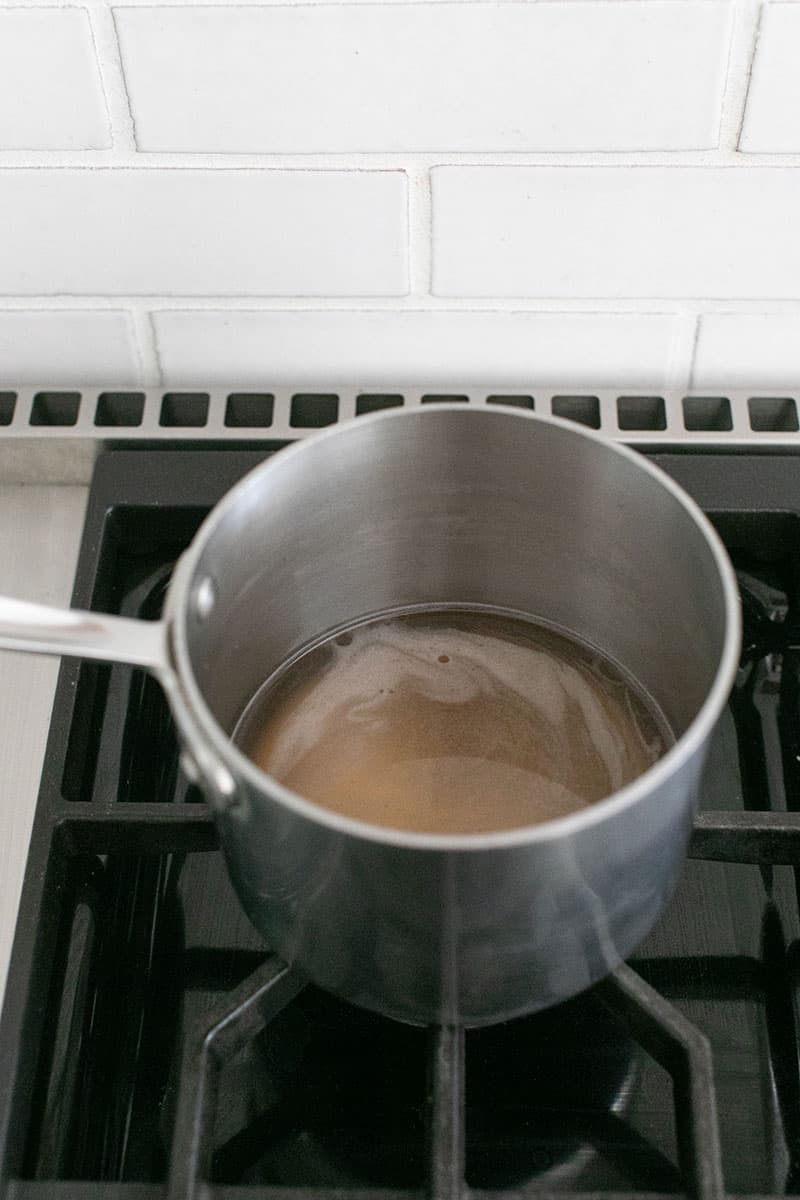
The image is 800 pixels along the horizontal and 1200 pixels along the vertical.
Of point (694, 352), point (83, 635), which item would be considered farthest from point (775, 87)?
point (83, 635)

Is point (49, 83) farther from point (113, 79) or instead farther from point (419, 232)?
point (419, 232)

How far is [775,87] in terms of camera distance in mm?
521

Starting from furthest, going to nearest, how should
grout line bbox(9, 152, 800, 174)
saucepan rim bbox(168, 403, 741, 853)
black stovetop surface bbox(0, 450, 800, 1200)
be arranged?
grout line bbox(9, 152, 800, 174), black stovetop surface bbox(0, 450, 800, 1200), saucepan rim bbox(168, 403, 741, 853)

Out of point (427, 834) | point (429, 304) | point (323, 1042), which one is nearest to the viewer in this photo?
point (427, 834)

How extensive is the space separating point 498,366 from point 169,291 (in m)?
0.16

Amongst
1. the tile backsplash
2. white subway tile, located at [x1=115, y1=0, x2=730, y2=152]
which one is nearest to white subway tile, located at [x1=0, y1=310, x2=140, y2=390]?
the tile backsplash

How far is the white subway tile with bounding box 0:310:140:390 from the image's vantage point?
2.03ft

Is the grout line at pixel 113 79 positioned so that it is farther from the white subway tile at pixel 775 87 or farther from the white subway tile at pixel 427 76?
the white subway tile at pixel 775 87

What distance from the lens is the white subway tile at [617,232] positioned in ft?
1.81

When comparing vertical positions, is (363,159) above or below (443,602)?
above

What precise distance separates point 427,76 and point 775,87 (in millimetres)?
143

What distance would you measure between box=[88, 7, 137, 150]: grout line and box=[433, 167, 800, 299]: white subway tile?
5.3 inches

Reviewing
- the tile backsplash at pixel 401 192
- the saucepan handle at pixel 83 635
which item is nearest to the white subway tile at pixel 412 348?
the tile backsplash at pixel 401 192

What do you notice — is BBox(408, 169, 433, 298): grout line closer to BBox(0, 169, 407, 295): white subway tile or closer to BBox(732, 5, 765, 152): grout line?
BBox(0, 169, 407, 295): white subway tile
